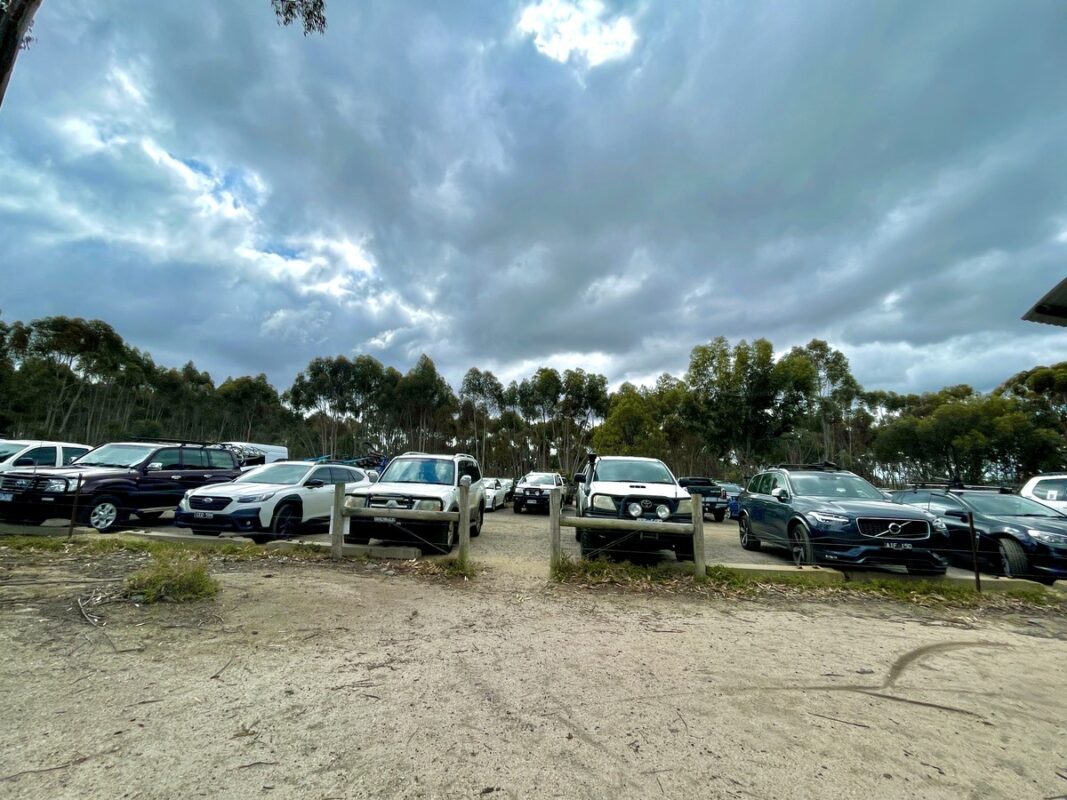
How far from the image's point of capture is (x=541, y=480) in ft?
63.3

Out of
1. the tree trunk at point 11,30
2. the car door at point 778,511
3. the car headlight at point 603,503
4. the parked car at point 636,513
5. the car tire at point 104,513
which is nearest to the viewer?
the tree trunk at point 11,30

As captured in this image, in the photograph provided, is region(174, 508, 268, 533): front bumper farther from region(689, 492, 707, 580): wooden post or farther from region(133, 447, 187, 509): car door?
region(689, 492, 707, 580): wooden post

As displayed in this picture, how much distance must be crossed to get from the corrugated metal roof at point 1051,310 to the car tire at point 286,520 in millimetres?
10259

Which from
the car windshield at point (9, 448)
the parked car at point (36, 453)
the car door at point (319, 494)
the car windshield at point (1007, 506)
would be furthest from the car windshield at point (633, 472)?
the car windshield at point (9, 448)

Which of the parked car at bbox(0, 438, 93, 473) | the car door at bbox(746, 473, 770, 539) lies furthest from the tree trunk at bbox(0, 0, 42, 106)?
the car door at bbox(746, 473, 770, 539)

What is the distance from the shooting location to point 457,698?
10.2 feet

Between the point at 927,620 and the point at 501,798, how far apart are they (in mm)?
5649

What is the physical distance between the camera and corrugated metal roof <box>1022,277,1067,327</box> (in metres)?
4.13

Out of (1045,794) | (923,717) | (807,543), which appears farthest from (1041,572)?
(1045,794)

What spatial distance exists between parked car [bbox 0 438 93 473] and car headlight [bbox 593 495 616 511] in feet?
42.2

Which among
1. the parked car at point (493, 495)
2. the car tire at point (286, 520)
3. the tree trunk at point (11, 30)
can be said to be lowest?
the parked car at point (493, 495)

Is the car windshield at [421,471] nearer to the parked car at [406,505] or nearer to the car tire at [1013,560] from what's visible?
the parked car at [406,505]

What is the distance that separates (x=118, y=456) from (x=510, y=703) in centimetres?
1147

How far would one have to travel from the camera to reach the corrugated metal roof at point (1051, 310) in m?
4.13
